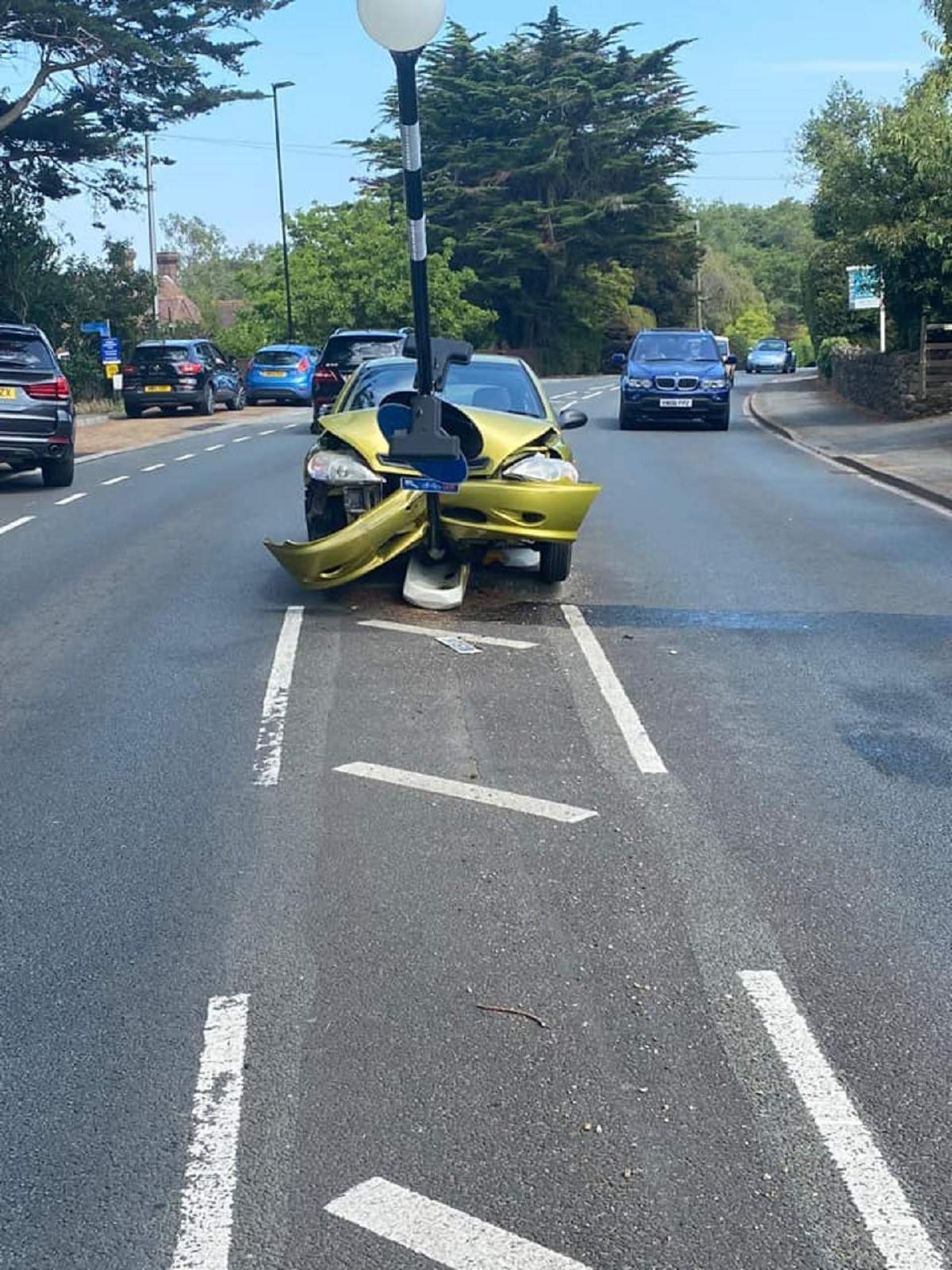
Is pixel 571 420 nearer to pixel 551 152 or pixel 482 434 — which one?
pixel 482 434

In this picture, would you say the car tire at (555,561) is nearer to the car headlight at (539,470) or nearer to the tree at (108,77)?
→ the car headlight at (539,470)

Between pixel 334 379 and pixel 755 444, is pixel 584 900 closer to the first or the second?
pixel 755 444

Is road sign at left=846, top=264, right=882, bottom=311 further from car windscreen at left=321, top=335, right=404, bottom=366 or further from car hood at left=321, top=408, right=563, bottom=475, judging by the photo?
car hood at left=321, top=408, right=563, bottom=475

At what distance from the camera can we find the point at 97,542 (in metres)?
14.1

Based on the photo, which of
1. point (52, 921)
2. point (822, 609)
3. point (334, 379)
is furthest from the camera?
point (334, 379)

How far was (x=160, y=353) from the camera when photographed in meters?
35.9

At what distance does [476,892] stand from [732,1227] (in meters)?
2.01

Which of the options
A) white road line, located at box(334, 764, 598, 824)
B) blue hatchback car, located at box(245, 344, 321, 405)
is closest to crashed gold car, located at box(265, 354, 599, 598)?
white road line, located at box(334, 764, 598, 824)

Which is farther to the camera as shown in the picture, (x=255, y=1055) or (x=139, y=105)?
(x=139, y=105)

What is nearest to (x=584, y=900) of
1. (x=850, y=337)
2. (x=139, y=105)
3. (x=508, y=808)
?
(x=508, y=808)

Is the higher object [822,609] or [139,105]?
[139,105]

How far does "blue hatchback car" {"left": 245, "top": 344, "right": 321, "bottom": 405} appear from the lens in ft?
135

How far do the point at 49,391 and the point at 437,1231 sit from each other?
16.1m

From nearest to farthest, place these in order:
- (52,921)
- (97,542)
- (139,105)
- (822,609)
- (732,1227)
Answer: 1. (732,1227)
2. (52,921)
3. (822,609)
4. (97,542)
5. (139,105)
